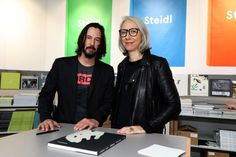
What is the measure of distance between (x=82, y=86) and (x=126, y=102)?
368 millimetres

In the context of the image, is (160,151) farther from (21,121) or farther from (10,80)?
(10,80)

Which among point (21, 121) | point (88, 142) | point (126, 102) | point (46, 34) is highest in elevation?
point (46, 34)

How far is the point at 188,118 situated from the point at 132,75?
201 cm

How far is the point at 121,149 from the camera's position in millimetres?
990

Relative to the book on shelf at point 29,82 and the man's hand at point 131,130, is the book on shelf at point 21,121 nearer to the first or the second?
the book on shelf at point 29,82

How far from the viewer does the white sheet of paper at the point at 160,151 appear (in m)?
0.93

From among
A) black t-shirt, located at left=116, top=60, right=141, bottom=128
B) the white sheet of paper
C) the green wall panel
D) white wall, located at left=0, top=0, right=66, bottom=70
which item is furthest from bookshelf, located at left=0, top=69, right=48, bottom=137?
the white sheet of paper

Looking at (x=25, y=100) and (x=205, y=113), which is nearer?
(x=205, y=113)

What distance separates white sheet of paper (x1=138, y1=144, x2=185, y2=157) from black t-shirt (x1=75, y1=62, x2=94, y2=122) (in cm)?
84

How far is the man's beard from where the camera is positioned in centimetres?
190

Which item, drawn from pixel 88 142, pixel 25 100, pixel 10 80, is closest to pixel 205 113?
pixel 25 100

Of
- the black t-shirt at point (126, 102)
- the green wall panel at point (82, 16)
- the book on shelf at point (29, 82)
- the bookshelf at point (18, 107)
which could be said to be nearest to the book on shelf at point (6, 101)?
the bookshelf at point (18, 107)

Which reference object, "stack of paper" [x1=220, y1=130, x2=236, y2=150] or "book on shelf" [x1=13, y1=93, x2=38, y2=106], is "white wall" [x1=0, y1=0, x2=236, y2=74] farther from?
"stack of paper" [x1=220, y1=130, x2=236, y2=150]

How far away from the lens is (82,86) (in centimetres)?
184
